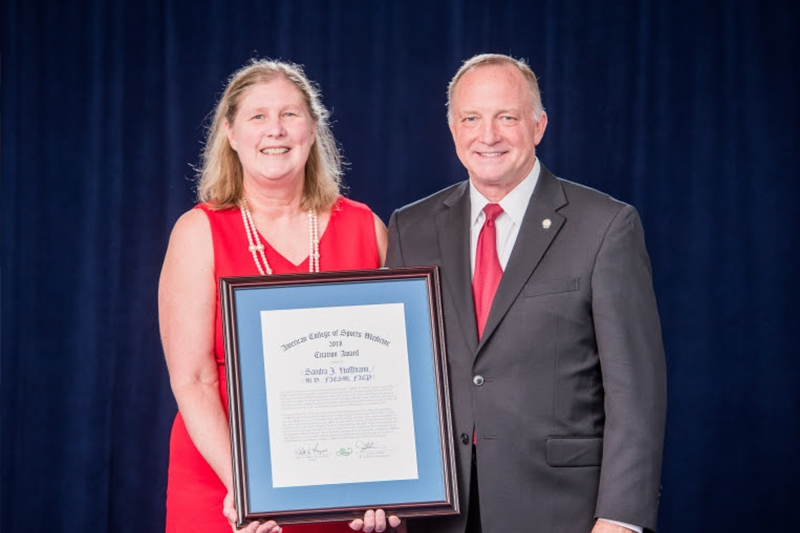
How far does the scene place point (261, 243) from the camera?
8.09 ft

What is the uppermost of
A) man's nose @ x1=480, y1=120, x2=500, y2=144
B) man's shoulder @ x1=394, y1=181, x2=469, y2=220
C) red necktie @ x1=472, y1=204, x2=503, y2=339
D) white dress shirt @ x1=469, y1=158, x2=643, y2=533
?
man's nose @ x1=480, y1=120, x2=500, y2=144

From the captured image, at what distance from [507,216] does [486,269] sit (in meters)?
0.15

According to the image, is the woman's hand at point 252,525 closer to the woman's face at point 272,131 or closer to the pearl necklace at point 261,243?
the pearl necklace at point 261,243

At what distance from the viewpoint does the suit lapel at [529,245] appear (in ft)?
7.00

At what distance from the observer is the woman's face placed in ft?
8.02

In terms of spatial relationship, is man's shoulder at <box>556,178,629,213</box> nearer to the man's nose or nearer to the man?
the man

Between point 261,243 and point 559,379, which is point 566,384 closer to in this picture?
point 559,379

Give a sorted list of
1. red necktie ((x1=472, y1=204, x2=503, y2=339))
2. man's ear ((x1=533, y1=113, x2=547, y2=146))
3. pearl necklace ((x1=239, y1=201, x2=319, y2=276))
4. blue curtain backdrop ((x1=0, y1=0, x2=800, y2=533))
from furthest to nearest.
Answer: blue curtain backdrop ((x1=0, y1=0, x2=800, y2=533)) → pearl necklace ((x1=239, y1=201, x2=319, y2=276)) → man's ear ((x1=533, y1=113, x2=547, y2=146)) → red necktie ((x1=472, y1=204, x2=503, y2=339))

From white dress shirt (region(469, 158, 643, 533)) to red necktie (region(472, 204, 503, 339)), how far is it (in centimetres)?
1

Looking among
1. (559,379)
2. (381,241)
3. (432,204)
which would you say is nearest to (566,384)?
(559,379)

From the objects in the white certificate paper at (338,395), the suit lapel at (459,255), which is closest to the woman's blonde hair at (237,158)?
the suit lapel at (459,255)

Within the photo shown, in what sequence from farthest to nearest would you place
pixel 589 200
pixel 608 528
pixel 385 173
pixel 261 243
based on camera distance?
1. pixel 385 173
2. pixel 261 243
3. pixel 589 200
4. pixel 608 528

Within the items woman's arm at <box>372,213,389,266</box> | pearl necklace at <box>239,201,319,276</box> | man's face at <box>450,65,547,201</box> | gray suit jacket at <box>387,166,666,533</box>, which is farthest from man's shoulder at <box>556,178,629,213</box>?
pearl necklace at <box>239,201,319,276</box>

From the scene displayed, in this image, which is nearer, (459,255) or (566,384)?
(566,384)
